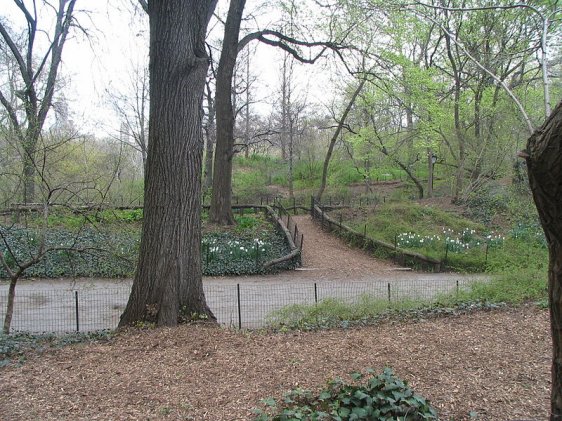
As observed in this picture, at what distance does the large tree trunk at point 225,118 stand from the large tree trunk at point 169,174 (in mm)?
12142

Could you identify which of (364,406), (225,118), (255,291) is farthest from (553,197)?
(225,118)

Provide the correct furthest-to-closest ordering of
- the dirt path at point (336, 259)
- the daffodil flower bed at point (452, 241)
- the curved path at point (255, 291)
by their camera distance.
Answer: the daffodil flower bed at point (452, 241) → the dirt path at point (336, 259) → the curved path at point (255, 291)

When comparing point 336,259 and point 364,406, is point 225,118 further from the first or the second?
point 364,406

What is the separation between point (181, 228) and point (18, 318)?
5928 millimetres

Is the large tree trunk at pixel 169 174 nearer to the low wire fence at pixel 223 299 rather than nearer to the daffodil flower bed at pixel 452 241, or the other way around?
the low wire fence at pixel 223 299

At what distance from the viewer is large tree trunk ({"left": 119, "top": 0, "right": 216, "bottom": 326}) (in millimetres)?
6426

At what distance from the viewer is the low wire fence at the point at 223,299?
9320 millimetres

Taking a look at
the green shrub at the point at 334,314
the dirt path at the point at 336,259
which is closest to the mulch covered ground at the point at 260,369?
the green shrub at the point at 334,314

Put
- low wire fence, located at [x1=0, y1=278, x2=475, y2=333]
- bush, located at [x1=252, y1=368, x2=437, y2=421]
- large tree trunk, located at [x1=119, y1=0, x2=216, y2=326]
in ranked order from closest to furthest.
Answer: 1. bush, located at [x1=252, y1=368, x2=437, y2=421]
2. large tree trunk, located at [x1=119, y1=0, x2=216, y2=326]
3. low wire fence, located at [x1=0, y1=278, x2=475, y2=333]

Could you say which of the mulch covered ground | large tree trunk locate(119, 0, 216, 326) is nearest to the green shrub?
the mulch covered ground

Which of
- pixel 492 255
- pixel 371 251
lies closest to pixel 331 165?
pixel 371 251

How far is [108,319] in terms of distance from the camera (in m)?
9.81

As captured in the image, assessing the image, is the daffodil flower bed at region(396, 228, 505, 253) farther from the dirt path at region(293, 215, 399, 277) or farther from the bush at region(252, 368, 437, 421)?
the bush at region(252, 368, 437, 421)

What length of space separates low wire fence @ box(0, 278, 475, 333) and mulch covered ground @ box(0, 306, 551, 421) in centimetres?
266
